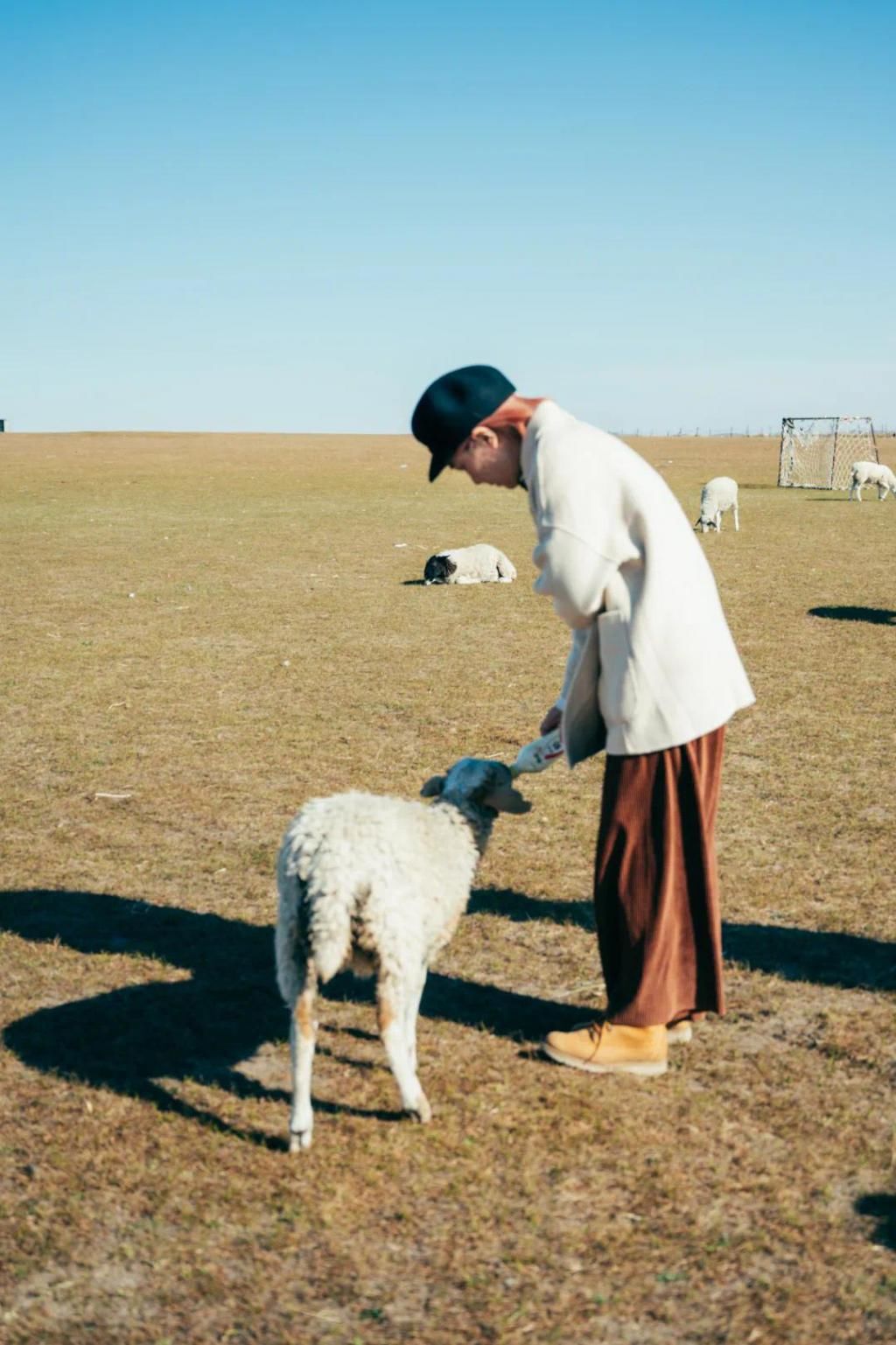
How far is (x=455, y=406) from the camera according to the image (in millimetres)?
3844

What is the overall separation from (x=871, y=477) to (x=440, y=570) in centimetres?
2318

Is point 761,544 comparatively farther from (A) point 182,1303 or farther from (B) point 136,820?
(A) point 182,1303

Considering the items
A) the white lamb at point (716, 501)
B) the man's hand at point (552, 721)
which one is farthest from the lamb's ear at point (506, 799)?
the white lamb at point (716, 501)

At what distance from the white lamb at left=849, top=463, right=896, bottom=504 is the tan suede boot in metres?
34.0

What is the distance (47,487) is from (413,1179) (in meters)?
41.6

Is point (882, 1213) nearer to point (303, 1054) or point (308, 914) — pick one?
point (303, 1054)

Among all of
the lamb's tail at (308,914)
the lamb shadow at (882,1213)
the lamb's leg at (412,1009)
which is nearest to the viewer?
the lamb shadow at (882,1213)

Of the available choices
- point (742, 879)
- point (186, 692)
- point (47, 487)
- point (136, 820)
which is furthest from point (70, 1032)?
point (47, 487)

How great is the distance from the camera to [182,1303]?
3217 mm

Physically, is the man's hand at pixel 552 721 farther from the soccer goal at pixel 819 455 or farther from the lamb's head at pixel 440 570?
the soccer goal at pixel 819 455

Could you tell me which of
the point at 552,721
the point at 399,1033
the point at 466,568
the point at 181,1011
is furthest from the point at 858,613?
the point at 399,1033

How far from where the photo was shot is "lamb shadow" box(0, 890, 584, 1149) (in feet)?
14.5

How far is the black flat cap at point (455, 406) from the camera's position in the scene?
3.84 m

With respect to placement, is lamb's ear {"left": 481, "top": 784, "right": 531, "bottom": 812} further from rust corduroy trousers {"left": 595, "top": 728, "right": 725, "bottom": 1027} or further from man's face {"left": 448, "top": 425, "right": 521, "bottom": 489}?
man's face {"left": 448, "top": 425, "right": 521, "bottom": 489}
